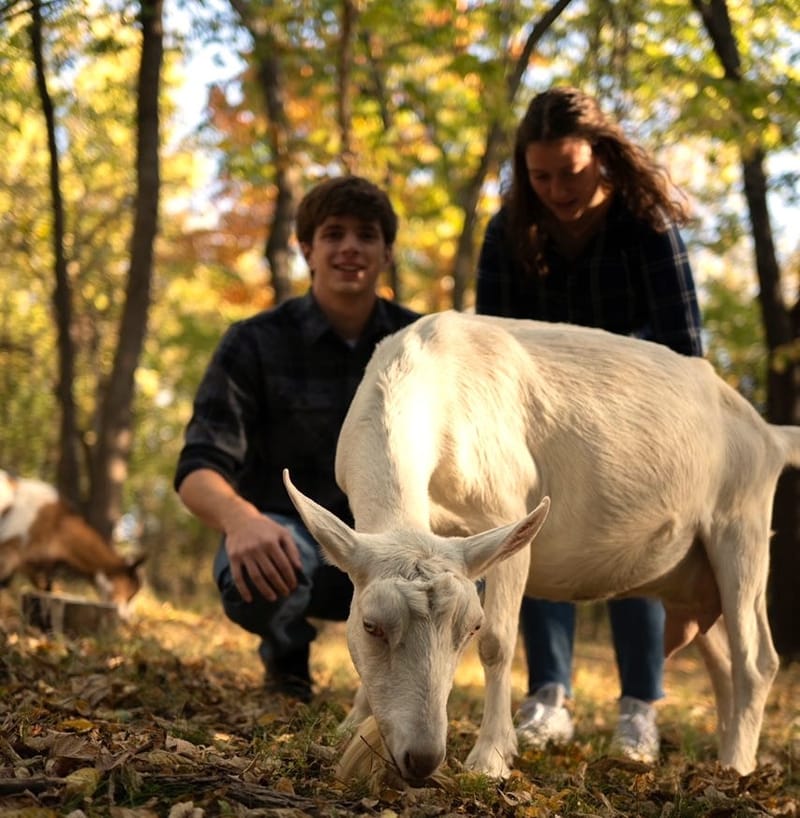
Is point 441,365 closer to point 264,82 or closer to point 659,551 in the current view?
point 659,551

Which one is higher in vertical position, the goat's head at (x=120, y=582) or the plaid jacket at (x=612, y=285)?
the plaid jacket at (x=612, y=285)

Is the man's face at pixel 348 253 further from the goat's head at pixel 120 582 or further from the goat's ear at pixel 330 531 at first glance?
the goat's head at pixel 120 582

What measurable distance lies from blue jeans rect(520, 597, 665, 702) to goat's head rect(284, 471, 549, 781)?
7.95 ft

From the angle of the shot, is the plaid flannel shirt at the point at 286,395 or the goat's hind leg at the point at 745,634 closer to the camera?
the goat's hind leg at the point at 745,634

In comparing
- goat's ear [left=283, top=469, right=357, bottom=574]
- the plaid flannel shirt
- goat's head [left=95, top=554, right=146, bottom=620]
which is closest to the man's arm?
the plaid flannel shirt

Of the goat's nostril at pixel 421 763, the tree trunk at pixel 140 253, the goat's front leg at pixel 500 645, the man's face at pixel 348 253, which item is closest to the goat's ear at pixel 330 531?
the goat's nostril at pixel 421 763

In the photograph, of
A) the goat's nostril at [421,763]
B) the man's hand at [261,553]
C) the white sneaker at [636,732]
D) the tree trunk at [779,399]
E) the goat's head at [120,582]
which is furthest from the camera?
the goat's head at [120,582]

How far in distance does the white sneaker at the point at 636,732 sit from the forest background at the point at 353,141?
9.73ft

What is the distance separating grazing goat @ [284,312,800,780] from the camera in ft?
9.23

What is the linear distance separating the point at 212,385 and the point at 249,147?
747 centimetres

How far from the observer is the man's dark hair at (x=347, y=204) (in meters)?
4.99

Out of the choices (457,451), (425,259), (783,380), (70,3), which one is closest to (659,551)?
(457,451)

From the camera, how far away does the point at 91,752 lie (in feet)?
9.88

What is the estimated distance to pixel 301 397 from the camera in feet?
17.1
